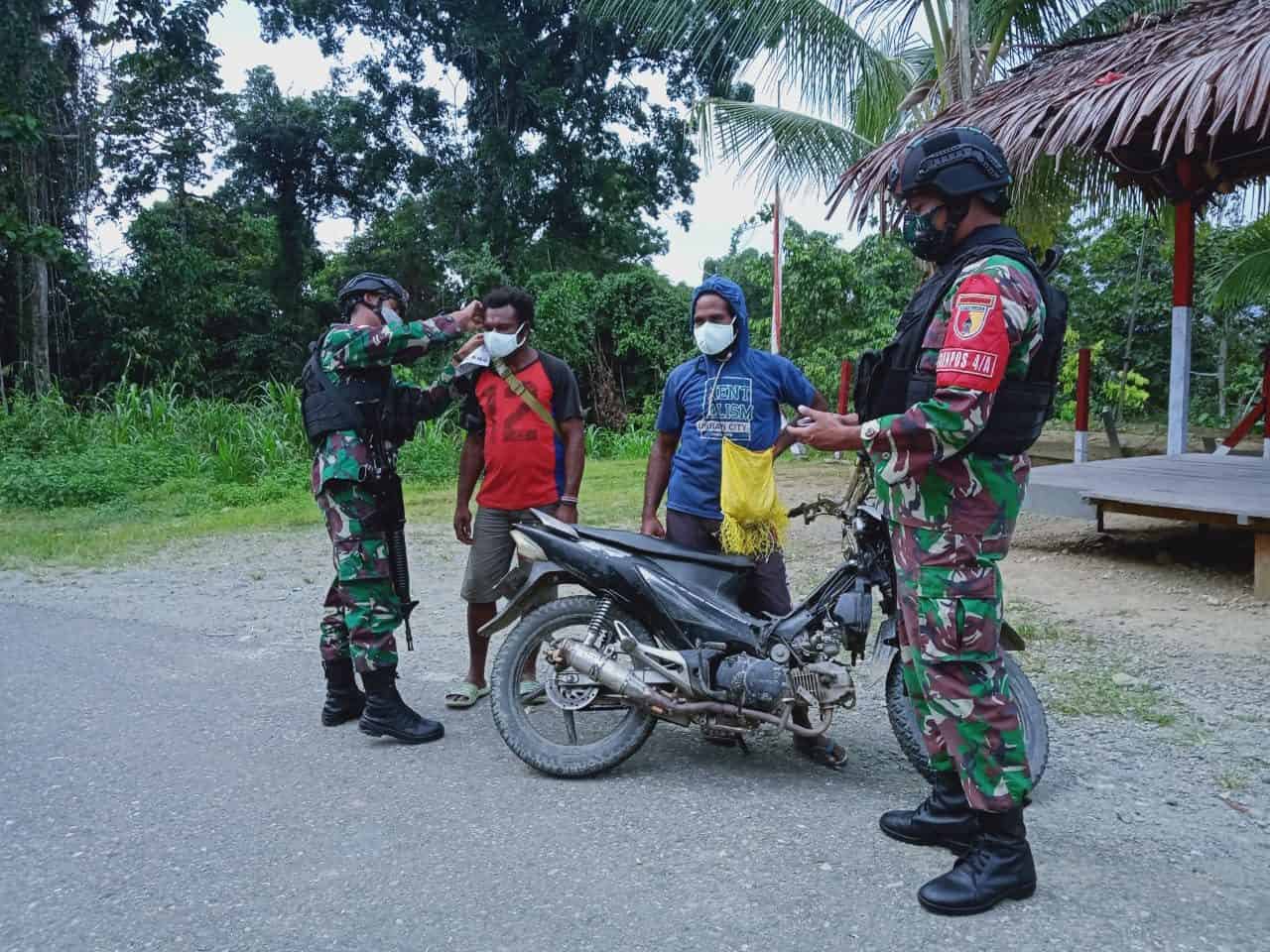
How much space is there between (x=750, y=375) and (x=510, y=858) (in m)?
1.89

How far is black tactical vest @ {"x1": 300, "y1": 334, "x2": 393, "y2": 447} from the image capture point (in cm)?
397

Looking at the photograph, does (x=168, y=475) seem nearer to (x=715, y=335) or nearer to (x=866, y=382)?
(x=715, y=335)

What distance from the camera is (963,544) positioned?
2736 mm

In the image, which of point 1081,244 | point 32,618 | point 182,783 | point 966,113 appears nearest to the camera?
point 182,783

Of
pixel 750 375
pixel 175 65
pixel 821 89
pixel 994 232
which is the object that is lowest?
→ pixel 750 375

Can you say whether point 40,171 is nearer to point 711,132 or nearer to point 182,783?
point 711,132

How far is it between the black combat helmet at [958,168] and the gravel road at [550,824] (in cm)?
185

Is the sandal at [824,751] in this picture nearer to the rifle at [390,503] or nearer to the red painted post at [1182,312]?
the rifle at [390,503]

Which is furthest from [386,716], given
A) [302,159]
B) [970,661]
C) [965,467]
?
Answer: [302,159]

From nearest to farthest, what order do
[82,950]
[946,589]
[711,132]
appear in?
[82,950] → [946,589] → [711,132]

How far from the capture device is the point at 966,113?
27.3ft

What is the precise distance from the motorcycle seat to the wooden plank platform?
3.88 meters

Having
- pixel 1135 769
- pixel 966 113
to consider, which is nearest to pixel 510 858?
pixel 1135 769

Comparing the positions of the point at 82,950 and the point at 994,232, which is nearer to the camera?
the point at 82,950
